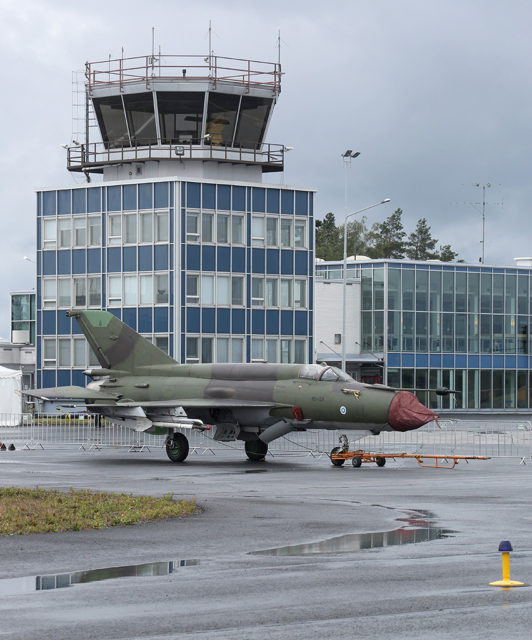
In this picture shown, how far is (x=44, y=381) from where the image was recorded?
63844 millimetres

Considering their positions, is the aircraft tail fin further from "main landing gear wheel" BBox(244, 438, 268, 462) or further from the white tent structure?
the white tent structure

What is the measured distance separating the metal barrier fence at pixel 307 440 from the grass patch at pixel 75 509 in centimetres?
1293

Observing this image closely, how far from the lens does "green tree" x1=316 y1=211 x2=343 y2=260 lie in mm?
137500

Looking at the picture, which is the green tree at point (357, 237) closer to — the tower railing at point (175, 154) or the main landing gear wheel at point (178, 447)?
the tower railing at point (175, 154)

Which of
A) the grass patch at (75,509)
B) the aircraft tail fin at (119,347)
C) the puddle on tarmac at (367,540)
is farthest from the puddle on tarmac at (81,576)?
the aircraft tail fin at (119,347)

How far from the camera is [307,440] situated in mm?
46406

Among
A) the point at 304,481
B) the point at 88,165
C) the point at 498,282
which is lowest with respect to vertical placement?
the point at 304,481

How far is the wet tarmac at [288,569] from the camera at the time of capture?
9.86m

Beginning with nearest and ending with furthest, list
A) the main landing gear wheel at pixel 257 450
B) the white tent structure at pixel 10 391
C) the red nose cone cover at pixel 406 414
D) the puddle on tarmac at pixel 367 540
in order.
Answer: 1. the puddle on tarmac at pixel 367 540
2. the red nose cone cover at pixel 406 414
3. the main landing gear wheel at pixel 257 450
4. the white tent structure at pixel 10 391

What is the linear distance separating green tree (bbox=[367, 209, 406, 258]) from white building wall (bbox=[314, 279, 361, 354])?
59.4m

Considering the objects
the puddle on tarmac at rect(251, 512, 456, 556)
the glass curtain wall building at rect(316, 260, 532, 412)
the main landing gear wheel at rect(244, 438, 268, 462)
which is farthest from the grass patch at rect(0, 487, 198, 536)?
the glass curtain wall building at rect(316, 260, 532, 412)

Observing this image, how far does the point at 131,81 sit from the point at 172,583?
165 feet

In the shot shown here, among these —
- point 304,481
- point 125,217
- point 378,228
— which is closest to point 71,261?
point 125,217

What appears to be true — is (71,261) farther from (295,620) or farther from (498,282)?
(295,620)
